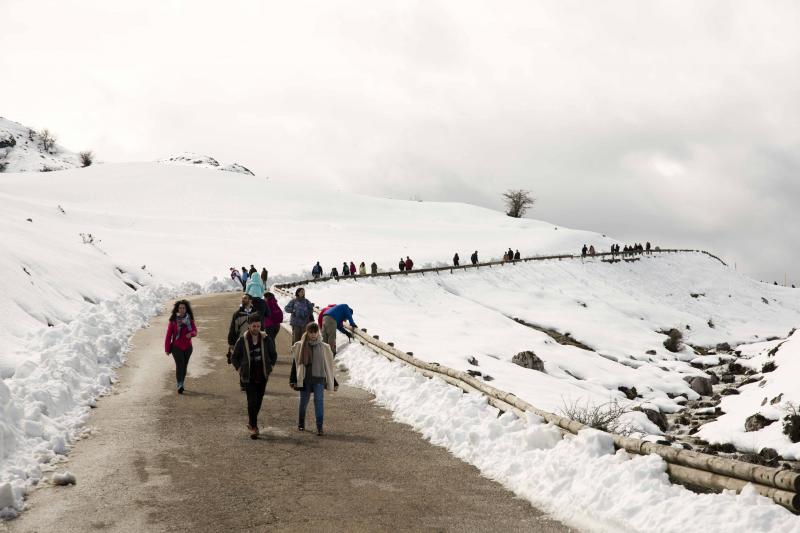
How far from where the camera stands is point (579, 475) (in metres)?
7.53

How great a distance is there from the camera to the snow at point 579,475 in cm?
592

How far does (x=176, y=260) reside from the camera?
54531 millimetres

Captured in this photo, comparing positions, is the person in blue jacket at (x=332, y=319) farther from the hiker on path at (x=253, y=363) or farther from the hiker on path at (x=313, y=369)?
the hiker on path at (x=253, y=363)

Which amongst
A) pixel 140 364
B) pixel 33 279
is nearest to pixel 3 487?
pixel 140 364

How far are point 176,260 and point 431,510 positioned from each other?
51154 millimetres

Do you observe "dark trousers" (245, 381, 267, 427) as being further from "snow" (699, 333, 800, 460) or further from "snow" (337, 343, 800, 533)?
"snow" (699, 333, 800, 460)

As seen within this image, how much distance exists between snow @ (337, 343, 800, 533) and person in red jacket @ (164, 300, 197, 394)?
451 centimetres

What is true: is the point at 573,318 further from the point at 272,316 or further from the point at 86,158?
the point at 86,158

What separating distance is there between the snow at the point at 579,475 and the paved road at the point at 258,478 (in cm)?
29

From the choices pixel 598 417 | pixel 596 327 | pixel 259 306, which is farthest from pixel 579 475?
pixel 596 327

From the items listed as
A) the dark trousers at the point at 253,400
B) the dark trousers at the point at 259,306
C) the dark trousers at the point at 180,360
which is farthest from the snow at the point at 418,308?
the dark trousers at the point at 259,306

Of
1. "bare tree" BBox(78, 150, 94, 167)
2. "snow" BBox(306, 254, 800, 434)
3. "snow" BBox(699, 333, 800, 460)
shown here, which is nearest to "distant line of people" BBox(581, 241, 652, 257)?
"snow" BBox(306, 254, 800, 434)

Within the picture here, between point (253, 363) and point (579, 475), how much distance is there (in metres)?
5.10

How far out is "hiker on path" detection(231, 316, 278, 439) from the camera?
32.9 feet
